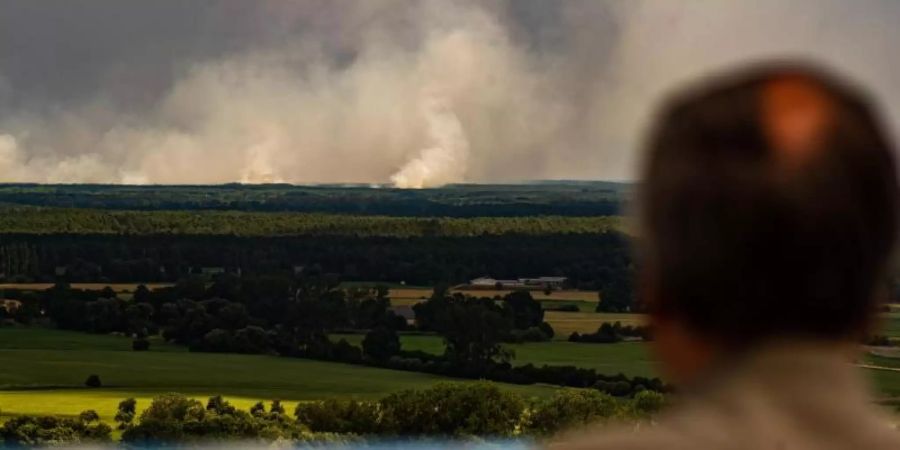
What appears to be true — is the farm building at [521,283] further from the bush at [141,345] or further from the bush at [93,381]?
the bush at [93,381]

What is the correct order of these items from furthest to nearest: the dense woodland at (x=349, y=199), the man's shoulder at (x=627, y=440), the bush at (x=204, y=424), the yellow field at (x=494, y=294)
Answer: the dense woodland at (x=349, y=199)
the yellow field at (x=494, y=294)
the bush at (x=204, y=424)
the man's shoulder at (x=627, y=440)

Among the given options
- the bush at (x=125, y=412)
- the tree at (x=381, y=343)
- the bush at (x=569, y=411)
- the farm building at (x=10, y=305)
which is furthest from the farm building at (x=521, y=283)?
the farm building at (x=10, y=305)

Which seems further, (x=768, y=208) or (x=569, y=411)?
(x=569, y=411)

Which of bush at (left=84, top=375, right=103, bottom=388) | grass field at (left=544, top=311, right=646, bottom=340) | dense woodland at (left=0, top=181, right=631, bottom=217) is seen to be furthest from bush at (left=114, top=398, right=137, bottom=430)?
grass field at (left=544, top=311, right=646, bottom=340)

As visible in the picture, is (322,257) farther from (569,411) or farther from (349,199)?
(569,411)

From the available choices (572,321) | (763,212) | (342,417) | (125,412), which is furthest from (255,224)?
(763,212)

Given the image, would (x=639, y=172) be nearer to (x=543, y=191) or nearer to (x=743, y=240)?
(x=743, y=240)

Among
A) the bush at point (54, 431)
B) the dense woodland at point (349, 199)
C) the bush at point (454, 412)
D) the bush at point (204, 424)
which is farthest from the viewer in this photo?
the dense woodland at point (349, 199)

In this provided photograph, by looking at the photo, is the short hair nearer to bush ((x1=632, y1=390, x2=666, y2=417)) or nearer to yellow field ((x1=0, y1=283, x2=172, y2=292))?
bush ((x1=632, y1=390, x2=666, y2=417))

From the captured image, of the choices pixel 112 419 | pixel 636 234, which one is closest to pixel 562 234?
pixel 112 419
